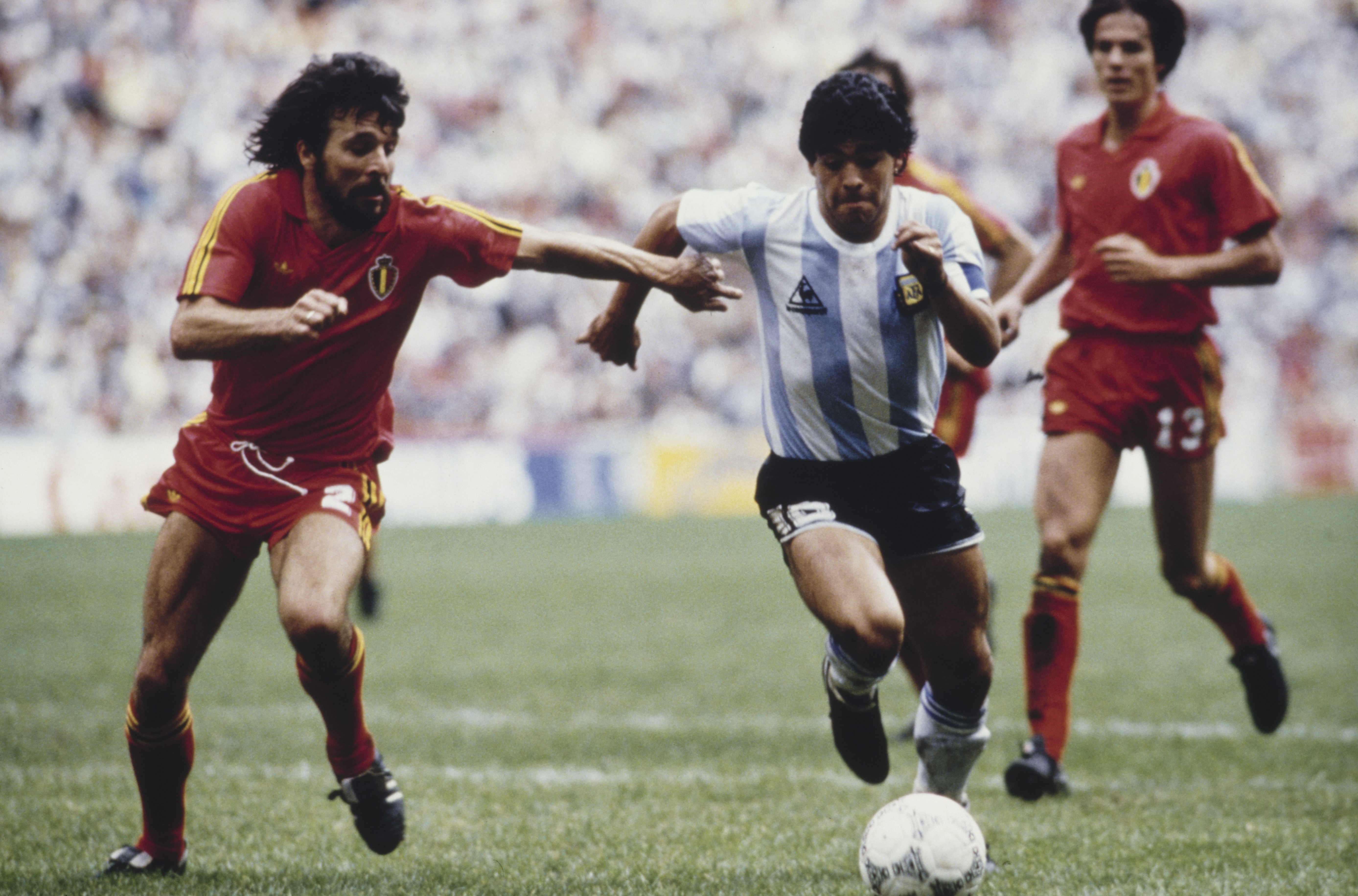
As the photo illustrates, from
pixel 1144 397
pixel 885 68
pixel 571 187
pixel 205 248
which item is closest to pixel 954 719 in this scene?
pixel 1144 397

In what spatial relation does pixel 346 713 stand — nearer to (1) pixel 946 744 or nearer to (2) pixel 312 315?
(2) pixel 312 315

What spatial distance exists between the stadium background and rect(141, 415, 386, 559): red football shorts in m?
13.6

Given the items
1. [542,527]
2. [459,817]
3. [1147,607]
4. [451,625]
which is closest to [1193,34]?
[542,527]

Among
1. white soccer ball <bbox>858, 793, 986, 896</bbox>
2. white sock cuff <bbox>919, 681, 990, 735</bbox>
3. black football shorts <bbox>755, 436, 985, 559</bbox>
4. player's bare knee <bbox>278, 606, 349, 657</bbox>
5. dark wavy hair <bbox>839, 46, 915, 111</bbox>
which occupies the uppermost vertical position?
dark wavy hair <bbox>839, 46, 915, 111</bbox>

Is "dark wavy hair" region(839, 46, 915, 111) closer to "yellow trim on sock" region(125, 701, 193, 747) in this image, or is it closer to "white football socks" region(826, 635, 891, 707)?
"white football socks" region(826, 635, 891, 707)

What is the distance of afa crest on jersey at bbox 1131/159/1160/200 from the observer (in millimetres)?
5641

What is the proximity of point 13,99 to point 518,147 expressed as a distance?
21.6 ft

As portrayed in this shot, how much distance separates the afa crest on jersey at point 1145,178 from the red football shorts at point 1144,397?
1.71ft

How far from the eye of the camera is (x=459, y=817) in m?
Result: 5.06

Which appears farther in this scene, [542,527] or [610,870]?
[542,527]

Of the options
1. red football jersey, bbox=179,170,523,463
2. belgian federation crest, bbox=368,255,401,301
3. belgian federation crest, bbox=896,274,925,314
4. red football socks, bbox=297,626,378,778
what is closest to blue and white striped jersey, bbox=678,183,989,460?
belgian federation crest, bbox=896,274,925,314

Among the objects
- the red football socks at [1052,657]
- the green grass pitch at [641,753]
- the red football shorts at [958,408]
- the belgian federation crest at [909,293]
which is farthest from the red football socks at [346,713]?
the red football shorts at [958,408]

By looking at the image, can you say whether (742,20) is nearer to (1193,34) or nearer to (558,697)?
(1193,34)

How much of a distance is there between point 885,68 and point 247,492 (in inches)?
120
